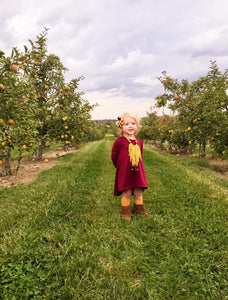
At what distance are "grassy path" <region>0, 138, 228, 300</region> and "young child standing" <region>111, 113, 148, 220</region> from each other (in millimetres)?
301

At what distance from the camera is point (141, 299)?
1.90m

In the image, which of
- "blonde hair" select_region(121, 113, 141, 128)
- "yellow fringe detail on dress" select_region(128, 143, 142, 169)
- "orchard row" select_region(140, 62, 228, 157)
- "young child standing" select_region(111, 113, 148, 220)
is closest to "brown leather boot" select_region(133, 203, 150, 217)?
"young child standing" select_region(111, 113, 148, 220)

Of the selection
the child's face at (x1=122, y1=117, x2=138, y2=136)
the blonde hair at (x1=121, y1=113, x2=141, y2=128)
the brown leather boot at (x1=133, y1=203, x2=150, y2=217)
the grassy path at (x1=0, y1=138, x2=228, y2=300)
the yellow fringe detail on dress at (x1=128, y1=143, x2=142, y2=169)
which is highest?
the blonde hair at (x1=121, y1=113, x2=141, y2=128)

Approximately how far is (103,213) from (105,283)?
1593mm

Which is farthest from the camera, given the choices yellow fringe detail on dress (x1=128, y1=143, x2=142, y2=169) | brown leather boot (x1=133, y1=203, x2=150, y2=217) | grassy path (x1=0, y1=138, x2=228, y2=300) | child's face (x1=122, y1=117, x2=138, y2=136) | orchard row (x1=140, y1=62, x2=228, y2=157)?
orchard row (x1=140, y1=62, x2=228, y2=157)

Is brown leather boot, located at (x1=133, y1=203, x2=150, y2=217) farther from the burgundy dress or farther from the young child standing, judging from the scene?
the burgundy dress

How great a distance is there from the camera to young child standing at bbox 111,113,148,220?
11.0 ft

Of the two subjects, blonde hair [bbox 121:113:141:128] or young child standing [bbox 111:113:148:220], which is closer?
young child standing [bbox 111:113:148:220]

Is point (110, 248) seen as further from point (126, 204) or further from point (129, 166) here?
point (129, 166)

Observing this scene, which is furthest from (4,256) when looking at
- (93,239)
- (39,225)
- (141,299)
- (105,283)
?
(141,299)

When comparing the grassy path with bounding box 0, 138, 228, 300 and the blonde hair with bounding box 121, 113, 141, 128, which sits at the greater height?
the blonde hair with bounding box 121, 113, 141, 128

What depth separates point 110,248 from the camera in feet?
8.46

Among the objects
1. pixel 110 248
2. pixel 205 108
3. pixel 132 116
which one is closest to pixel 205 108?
pixel 205 108

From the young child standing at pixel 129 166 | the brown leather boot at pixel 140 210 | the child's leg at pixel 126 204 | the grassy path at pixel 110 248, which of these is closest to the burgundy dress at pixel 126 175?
the young child standing at pixel 129 166
